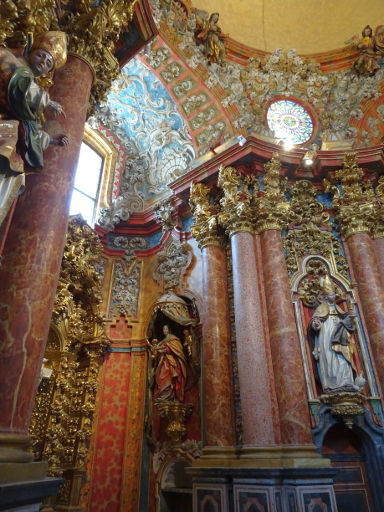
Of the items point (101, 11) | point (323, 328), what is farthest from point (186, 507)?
point (101, 11)

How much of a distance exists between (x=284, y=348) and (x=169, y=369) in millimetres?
2640

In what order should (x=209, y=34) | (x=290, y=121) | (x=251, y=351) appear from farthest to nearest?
1. (x=290, y=121)
2. (x=209, y=34)
3. (x=251, y=351)

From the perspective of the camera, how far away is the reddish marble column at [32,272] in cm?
325

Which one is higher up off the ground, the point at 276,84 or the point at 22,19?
the point at 276,84

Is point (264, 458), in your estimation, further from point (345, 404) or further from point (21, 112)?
point (21, 112)

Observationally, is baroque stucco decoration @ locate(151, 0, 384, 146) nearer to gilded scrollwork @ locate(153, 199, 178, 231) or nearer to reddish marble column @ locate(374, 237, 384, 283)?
gilded scrollwork @ locate(153, 199, 178, 231)

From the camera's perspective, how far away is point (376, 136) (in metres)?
10.3

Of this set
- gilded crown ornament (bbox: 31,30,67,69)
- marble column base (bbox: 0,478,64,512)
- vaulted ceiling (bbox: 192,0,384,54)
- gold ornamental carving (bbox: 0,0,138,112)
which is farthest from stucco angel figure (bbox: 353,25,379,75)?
marble column base (bbox: 0,478,64,512)

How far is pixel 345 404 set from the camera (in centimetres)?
677

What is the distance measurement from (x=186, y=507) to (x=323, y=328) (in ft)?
14.6

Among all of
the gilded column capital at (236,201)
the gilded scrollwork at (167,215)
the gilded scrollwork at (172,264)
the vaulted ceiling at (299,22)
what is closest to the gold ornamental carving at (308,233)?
the gilded column capital at (236,201)

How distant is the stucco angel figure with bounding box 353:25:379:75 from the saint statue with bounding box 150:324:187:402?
28.2 feet

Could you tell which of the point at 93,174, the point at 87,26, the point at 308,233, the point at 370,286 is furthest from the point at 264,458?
the point at 93,174

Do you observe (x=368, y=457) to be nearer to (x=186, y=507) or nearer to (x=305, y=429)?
A: (x=305, y=429)
